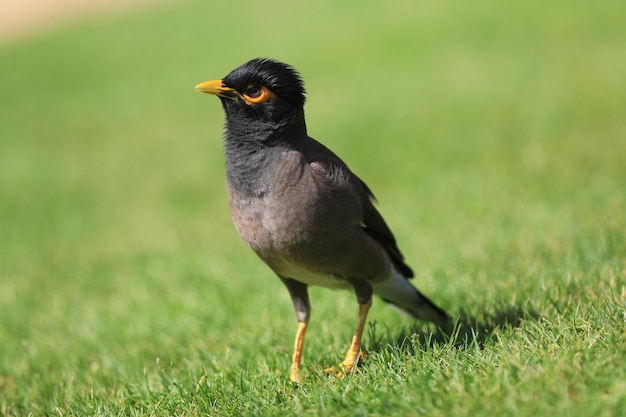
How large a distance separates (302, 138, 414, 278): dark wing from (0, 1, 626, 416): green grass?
1.68 feet

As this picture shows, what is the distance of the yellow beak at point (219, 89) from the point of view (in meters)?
4.24

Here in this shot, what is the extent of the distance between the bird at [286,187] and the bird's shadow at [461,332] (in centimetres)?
33

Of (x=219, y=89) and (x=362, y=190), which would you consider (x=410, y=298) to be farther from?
(x=219, y=89)

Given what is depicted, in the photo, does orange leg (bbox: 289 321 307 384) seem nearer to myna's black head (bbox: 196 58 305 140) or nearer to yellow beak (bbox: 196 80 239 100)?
myna's black head (bbox: 196 58 305 140)

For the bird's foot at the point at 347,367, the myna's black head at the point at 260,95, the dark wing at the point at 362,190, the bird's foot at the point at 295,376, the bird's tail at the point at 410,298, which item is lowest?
the bird's foot at the point at 295,376

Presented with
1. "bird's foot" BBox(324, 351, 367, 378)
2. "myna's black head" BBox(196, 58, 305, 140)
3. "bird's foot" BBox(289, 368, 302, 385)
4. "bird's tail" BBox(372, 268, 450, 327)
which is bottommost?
"bird's foot" BBox(289, 368, 302, 385)

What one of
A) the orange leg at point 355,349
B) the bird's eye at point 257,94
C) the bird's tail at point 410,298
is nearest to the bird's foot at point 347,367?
the orange leg at point 355,349

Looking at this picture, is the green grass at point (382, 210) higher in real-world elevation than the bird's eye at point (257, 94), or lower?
lower

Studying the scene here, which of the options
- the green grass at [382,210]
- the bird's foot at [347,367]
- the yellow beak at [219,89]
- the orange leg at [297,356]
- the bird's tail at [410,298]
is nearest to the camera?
the green grass at [382,210]

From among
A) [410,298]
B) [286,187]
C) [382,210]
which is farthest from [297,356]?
[382,210]

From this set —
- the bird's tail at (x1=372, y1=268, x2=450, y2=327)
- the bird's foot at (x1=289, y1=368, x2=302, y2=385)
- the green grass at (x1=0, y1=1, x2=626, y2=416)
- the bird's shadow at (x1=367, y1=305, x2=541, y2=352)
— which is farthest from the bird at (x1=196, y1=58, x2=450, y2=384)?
the green grass at (x1=0, y1=1, x2=626, y2=416)

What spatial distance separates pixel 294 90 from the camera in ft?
14.2

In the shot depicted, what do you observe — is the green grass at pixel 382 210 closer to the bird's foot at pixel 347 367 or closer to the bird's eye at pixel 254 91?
the bird's foot at pixel 347 367

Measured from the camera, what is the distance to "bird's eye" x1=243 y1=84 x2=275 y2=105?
4281 mm
